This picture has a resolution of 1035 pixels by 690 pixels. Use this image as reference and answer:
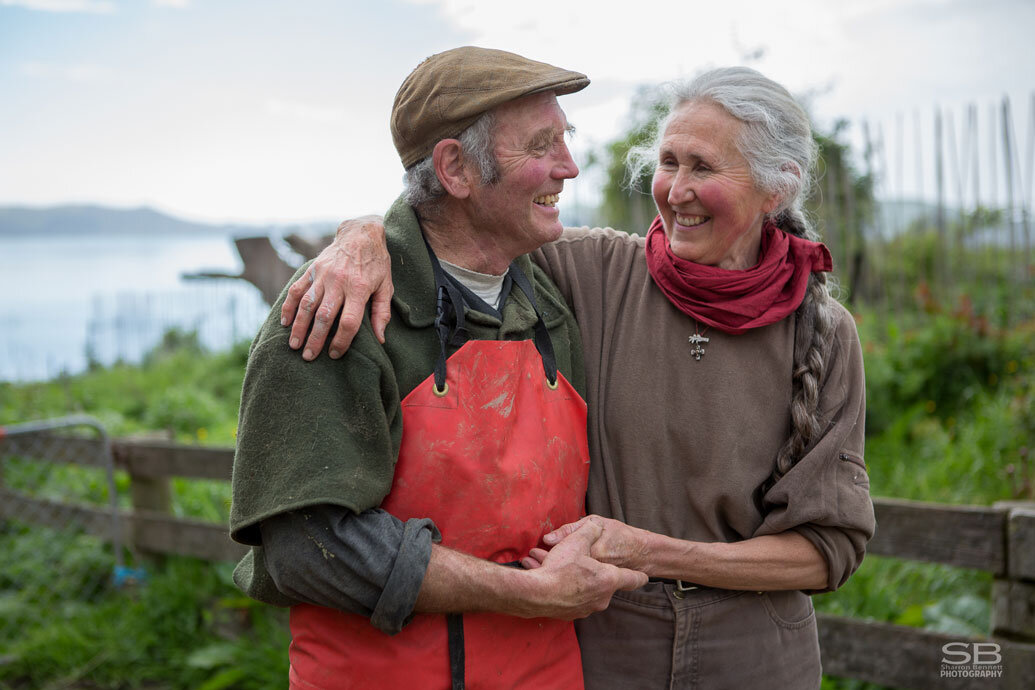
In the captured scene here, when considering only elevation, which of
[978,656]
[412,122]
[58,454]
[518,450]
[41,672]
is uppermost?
[412,122]

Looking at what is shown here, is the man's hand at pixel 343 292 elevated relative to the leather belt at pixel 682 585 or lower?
elevated

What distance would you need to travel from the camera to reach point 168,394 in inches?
301

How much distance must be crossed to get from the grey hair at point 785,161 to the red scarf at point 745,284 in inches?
2.7

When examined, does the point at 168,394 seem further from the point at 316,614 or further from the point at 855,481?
the point at 855,481

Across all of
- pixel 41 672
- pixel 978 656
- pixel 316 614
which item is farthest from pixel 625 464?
pixel 41 672

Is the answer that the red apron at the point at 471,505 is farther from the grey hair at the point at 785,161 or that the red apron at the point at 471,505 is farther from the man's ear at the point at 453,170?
the grey hair at the point at 785,161

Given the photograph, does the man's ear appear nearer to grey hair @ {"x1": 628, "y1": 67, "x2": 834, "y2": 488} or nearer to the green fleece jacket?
the green fleece jacket

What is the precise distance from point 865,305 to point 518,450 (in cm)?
659

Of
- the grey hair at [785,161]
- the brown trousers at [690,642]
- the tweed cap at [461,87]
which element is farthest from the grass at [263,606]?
the tweed cap at [461,87]

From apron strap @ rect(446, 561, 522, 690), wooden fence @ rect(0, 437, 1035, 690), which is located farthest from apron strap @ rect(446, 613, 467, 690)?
wooden fence @ rect(0, 437, 1035, 690)

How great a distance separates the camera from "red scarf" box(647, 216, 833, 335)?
6.97ft

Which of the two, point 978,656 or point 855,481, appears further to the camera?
point 978,656

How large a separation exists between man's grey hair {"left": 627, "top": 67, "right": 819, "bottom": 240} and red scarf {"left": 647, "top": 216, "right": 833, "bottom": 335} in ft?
0.55

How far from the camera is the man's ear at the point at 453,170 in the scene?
6.46 feet
